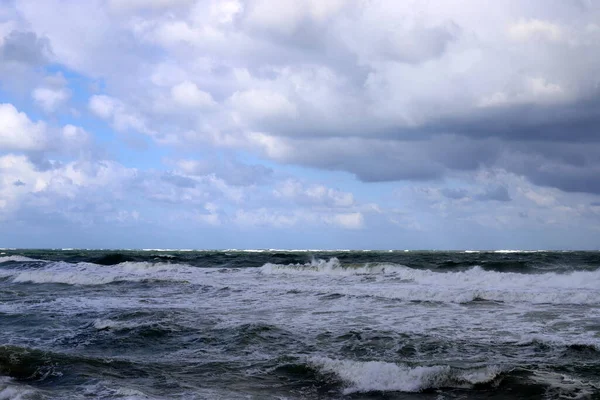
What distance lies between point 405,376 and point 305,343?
3.61 metres

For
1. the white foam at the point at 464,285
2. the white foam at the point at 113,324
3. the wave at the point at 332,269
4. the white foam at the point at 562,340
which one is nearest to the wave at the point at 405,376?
the white foam at the point at 562,340

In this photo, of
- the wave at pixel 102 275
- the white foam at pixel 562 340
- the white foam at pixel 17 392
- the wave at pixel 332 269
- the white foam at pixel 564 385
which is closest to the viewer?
the white foam at pixel 17 392

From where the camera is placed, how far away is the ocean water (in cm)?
871

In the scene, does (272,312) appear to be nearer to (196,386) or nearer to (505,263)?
(196,386)

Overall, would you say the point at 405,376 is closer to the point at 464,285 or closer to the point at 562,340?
the point at 562,340

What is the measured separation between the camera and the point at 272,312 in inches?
Result: 663

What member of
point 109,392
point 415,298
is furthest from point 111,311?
point 415,298

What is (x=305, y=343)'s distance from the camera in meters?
12.1

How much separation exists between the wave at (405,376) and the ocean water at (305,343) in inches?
1.0

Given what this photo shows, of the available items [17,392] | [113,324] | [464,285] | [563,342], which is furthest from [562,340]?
[464,285]

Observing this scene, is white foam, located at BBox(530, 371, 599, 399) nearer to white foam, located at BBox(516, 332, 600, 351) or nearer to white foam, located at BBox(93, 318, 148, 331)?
white foam, located at BBox(516, 332, 600, 351)

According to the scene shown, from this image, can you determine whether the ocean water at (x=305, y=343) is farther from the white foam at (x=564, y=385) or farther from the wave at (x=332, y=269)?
the wave at (x=332, y=269)

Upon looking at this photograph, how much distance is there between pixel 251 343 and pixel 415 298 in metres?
9.22

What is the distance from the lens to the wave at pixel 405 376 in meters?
8.68
